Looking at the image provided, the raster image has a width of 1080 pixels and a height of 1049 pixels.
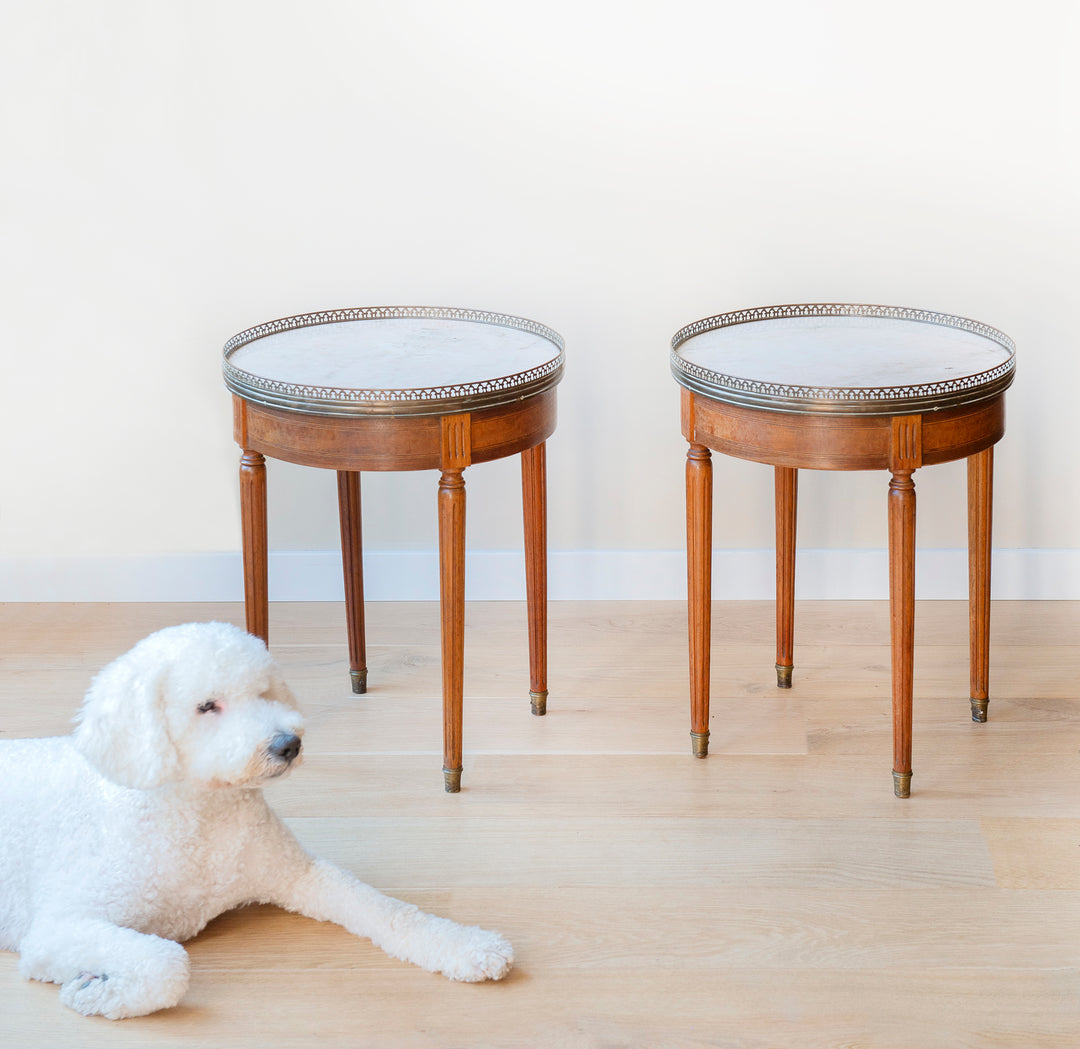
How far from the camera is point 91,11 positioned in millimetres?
2268

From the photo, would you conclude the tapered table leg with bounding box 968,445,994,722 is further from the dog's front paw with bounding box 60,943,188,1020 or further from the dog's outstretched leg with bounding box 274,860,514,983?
the dog's front paw with bounding box 60,943,188,1020

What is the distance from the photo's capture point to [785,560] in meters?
2.11

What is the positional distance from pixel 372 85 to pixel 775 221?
744mm

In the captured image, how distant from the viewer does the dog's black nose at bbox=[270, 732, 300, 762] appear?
138cm

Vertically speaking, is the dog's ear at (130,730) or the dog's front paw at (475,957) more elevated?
the dog's ear at (130,730)

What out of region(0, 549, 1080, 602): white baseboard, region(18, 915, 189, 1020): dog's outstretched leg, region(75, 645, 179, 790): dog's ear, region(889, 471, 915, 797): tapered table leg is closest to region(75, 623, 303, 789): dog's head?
region(75, 645, 179, 790): dog's ear

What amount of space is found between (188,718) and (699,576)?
30.6 inches

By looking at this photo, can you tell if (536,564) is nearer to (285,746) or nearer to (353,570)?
(353,570)

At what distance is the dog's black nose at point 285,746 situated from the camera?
1379 mm

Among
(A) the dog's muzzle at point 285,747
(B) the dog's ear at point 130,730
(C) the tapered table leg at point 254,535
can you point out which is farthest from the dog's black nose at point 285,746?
(C) the tapered table leg at point 254,535

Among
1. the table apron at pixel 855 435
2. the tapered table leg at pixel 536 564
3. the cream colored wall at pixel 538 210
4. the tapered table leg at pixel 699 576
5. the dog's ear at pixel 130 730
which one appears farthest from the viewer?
the cream colored wall at pixel 538 210

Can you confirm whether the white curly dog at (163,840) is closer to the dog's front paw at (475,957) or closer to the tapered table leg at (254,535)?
the dog's front paw at (475,957)

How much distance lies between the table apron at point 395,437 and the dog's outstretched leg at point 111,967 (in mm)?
625

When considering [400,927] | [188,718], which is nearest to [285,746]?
[188,718]
